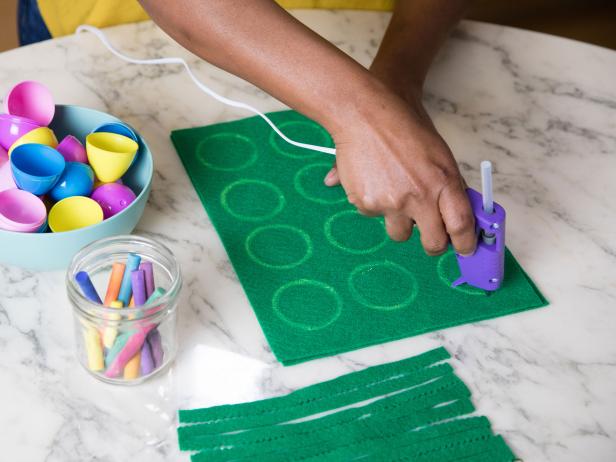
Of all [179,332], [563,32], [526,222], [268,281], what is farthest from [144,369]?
[563,32]

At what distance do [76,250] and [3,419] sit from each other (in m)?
0.20

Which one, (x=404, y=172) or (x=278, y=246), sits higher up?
(x=404, y=172)

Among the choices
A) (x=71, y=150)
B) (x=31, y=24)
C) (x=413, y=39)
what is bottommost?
(x=31, y=24)

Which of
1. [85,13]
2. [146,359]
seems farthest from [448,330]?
[85,13]

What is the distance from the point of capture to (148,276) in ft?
3.01

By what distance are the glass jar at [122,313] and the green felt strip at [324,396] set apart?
8 centimetres

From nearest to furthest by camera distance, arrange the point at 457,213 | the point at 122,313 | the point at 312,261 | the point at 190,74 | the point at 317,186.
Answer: the point at 122,313, the point at 457,213, the point at 312,261, the point at 317,186, the point at 190,74

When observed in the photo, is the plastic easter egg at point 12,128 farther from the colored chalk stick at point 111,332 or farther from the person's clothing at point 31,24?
the person's clothing at point 31,24

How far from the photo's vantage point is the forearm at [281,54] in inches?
38.3

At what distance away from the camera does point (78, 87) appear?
127 centimetres

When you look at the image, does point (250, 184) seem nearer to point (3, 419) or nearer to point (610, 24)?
point (3, 419)

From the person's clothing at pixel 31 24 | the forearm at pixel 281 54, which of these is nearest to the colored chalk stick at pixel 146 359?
the forearm at pixel 281 54

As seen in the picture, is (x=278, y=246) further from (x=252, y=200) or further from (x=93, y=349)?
(x=93, y=349)

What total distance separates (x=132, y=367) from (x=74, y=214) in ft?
0.69
